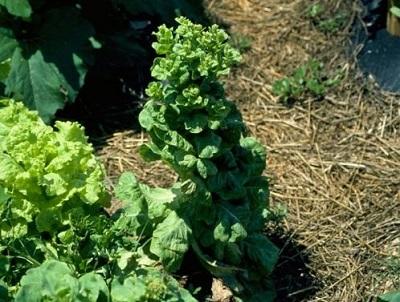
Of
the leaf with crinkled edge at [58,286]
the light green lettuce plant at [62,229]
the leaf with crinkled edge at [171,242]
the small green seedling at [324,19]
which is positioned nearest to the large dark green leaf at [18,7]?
the light green lettuce plant at [62,229]

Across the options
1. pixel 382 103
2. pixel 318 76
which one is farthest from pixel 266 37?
pixel 382 103

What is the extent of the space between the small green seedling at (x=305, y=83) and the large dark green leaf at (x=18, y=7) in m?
1.53

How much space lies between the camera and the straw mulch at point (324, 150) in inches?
196

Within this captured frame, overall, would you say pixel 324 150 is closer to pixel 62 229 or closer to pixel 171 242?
pixel 171 242

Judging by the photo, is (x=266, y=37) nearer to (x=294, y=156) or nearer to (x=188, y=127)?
(x=294, y=156)

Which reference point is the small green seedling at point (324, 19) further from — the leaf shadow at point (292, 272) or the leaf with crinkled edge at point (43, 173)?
the leaf with crinkled edge at point (43, 173)

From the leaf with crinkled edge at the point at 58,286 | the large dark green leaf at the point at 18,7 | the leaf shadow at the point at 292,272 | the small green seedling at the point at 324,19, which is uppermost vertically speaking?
the large dark green leaf at the point at 18,7

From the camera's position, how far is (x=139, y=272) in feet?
13.5

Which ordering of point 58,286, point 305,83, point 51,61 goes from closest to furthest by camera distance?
point 58,286 < point 51,61 < point 305,83

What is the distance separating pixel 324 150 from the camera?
18.5 feet

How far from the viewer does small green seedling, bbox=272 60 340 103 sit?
5.95m

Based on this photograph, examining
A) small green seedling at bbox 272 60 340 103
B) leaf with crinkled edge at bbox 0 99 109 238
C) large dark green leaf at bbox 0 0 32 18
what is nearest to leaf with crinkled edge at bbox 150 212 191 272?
leaf with crinkled edge at bbox 0 99 109 238

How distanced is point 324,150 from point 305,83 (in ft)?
1.78

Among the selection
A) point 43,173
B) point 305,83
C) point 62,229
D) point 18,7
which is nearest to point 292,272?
point 62,229
